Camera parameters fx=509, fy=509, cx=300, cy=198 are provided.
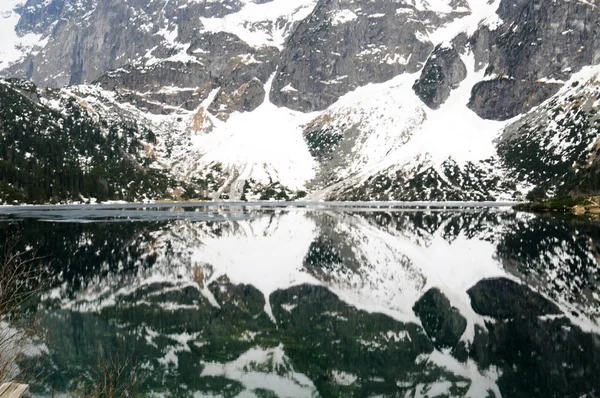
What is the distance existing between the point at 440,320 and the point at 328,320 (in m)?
7.26

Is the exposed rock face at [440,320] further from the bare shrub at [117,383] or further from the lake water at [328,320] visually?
the bare shrub at [117,383]

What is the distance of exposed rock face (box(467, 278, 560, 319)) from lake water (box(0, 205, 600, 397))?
0.13m

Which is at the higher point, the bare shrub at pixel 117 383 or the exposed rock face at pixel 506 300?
the bare shrub at pixel 117 383

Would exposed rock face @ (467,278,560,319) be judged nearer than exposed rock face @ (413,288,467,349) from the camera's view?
No

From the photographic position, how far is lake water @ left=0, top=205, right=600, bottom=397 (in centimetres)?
2308

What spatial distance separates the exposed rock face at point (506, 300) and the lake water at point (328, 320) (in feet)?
0.44

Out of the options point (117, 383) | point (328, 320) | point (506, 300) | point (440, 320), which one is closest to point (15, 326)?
point (117, 383)

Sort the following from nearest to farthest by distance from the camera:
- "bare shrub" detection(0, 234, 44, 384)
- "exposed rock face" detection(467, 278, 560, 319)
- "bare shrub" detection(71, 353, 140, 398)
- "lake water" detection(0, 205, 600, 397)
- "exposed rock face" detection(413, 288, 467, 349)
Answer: "bare shrub" detection(0, 234, 44, 384), "bare shrub" detection(71, 353, 140, 398), "lake water" detection(0, 205, 600, 397), "exposed rock face" detection(413, 288, 467, 349), "exposed rock face" detection(467, 278, 560, 319)

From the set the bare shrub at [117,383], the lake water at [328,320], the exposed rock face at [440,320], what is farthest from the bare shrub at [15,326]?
the exposed rock face at [440,320]

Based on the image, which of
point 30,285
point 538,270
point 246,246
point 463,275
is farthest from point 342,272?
point 30,285

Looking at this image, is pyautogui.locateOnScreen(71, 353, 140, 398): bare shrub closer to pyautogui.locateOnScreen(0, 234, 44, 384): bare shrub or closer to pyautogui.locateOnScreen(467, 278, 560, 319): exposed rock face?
pyautogui.locateOnScreen(0, 234, 44, 384): bare shrub

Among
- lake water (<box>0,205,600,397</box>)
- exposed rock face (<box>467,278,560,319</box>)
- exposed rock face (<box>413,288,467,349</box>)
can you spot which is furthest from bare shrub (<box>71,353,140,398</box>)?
exposed rock face (<box>467,278,560,319</box>)

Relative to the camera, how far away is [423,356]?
26.2 metres

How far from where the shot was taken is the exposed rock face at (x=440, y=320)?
96.0 ft
